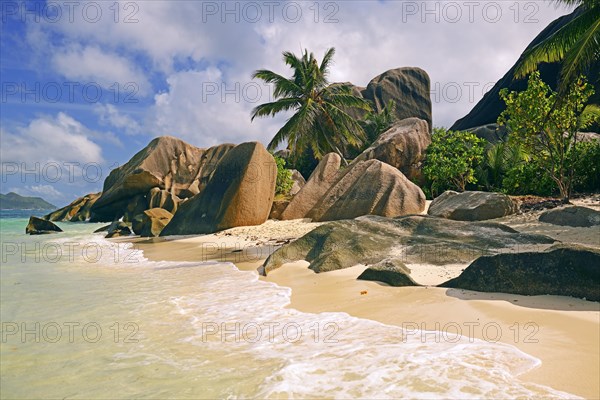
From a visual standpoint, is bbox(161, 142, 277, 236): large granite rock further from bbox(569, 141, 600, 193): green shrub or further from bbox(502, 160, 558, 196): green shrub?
bbox(569, 141, 600, 193): green shrub

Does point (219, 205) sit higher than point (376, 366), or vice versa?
point (219, 205)

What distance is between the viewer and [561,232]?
732cm

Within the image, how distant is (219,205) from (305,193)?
10.0 feet

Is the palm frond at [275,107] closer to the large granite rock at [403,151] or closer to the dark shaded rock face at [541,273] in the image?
the large granite rock at [403,151]

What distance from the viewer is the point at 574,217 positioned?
791cm

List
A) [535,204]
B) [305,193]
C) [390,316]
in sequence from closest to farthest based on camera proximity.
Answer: [390,316]
[535,204]
[305,193]

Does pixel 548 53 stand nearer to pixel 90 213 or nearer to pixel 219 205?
pixel 219 205

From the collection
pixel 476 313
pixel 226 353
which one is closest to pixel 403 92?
pixel 476 313

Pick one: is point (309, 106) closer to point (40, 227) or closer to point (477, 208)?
point (477, 208)

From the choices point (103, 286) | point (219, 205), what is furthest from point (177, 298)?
point (219, 205)

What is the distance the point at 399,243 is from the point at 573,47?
7.50 m

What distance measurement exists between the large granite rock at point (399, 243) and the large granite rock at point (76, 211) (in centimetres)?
2850

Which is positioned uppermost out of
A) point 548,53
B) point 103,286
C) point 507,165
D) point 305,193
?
point 548,53

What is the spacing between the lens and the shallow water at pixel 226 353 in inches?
87.7
